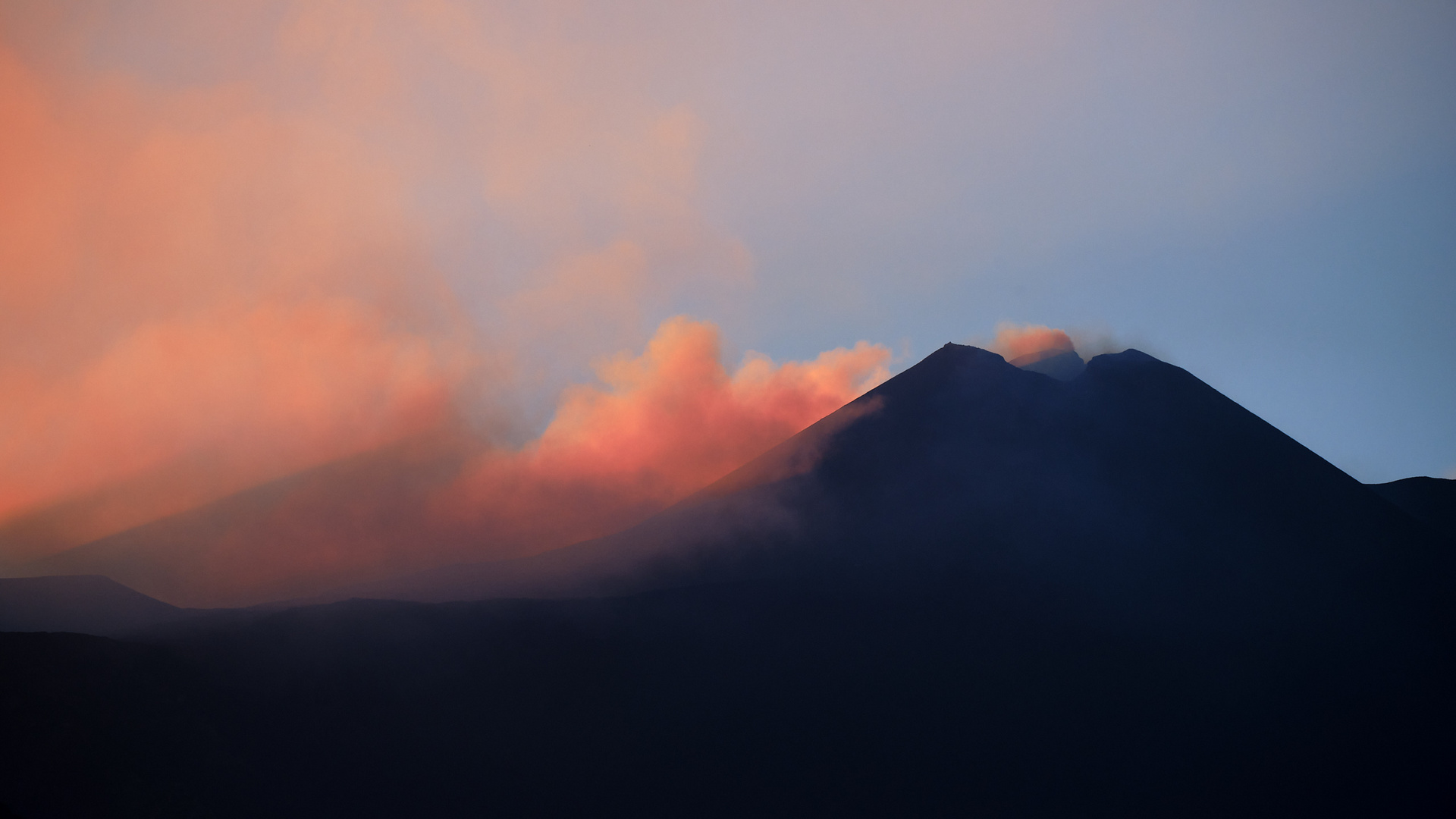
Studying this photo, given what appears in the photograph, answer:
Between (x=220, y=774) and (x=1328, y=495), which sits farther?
(x=1328, y=495)

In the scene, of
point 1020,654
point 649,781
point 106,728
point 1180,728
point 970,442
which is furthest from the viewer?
point 970,442

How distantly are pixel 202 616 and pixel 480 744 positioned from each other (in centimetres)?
1780

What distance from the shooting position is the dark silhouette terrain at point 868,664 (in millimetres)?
33906

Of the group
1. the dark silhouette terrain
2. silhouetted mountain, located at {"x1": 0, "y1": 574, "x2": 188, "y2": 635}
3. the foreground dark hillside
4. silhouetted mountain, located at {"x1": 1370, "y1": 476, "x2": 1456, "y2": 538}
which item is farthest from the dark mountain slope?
silhouetted mountain, located at {"x1": 1370, "y1": 476, "x2": 1456, "y2": 538}

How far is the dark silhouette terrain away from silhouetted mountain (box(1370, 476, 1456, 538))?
55.8 feet

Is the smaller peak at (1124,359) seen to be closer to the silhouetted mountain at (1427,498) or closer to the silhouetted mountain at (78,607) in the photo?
the silhouetted mountain at (1427,498)

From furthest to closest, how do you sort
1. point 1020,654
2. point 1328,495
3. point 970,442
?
point 970,442 < point 1328,495 < point 1020,654

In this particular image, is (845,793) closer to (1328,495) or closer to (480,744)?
(480,744)

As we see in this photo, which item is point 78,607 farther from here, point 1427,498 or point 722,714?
point 1427,498

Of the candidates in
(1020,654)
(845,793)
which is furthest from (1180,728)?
(845,793)

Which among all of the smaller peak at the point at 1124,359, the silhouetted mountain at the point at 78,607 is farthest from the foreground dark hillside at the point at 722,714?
the smaller peak at the point at 1124,359

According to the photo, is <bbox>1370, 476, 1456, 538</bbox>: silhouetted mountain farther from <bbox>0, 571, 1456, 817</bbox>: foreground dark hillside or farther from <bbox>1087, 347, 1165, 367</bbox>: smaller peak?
<bbox>0, 571, 1456, 817</bbox>: foreground dark hillside

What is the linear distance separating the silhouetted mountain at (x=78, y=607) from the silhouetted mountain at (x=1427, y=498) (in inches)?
3308

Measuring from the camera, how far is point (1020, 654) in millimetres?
41938
